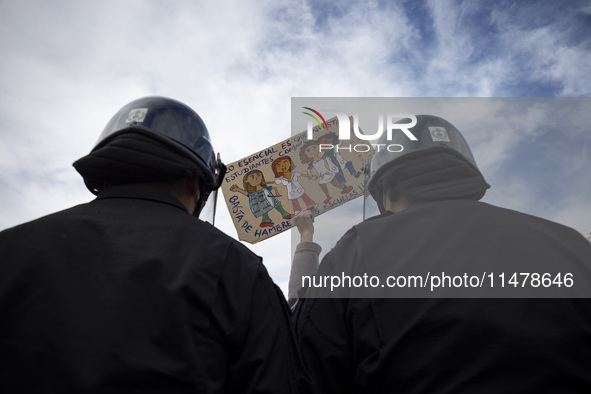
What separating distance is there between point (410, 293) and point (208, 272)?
0.88 metres

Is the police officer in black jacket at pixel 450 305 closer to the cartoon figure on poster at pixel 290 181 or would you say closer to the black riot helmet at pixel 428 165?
the black riot helmet at pixel 428 165

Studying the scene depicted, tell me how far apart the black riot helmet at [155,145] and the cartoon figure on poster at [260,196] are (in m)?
1.16

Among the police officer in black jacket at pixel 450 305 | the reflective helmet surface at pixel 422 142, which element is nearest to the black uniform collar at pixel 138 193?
the police officer in black jacket at pixel 450 305

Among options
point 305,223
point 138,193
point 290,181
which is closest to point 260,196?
point 290,181

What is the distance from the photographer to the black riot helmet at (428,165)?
2.49 meters

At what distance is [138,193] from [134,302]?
28.2 inches

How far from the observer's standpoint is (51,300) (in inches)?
60.1

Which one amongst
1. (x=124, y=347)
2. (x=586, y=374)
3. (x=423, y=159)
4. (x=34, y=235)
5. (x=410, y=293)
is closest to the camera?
(x=124, y=347)

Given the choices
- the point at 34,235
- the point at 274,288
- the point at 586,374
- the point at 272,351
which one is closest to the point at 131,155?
the point at 34,235

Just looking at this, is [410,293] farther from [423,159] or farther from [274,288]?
[423,159]

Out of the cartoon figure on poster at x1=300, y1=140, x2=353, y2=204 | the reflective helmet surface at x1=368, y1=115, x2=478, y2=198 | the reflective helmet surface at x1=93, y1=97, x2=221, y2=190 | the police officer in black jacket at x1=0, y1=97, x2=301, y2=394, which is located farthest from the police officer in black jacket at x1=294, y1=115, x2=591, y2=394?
the cartoon figure on poster at x1=300, y1=140, x2=353, y2=204

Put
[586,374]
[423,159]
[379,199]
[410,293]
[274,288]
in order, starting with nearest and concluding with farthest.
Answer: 1. [586,374]
2. [410,293]
3. [274,288]
4. [423,159]
5. [379,199]

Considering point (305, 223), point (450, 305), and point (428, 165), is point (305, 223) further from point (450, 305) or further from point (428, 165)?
point (450, 305)

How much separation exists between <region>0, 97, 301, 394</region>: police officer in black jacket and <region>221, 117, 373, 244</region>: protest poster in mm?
2213
